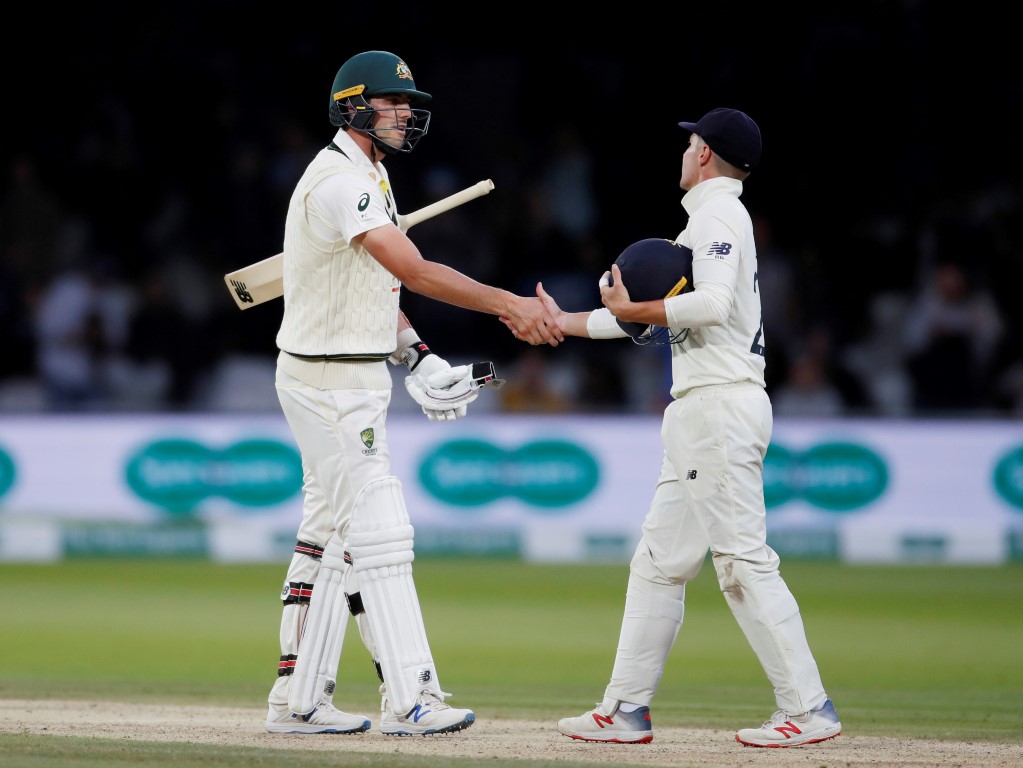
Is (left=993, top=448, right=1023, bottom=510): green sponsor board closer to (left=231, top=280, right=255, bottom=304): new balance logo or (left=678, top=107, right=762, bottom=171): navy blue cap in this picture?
(left=678, top=107, right=762, bottom=171): navy blue cap

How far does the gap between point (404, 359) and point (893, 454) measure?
731 cm

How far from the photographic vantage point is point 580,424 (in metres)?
11.9

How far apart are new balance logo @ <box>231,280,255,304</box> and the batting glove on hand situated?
751mm

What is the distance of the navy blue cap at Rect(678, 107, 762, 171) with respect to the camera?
4988 mm

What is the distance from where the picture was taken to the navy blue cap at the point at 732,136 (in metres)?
4.99

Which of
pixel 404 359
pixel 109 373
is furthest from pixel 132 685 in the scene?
pixel 109 373

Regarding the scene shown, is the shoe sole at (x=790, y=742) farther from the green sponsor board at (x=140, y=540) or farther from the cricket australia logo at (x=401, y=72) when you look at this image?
the green sponsor board at (x=140, y=540)

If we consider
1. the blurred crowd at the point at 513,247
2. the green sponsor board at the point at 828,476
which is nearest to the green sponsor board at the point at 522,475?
the blurred crowd at the point at 513,247

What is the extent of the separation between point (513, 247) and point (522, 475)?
265cm

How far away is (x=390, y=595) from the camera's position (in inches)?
190

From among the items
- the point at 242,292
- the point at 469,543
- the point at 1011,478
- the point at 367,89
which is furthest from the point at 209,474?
the point at 367,89

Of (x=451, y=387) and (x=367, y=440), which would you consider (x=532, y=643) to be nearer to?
(x=451, y=387)

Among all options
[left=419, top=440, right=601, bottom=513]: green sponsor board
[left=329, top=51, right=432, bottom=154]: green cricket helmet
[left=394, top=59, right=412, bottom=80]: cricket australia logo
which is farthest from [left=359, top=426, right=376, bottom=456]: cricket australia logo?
[left=419, top=440, right=601, bottom=513]: green sponsor board

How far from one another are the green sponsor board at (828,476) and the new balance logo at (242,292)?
690 centimetres
